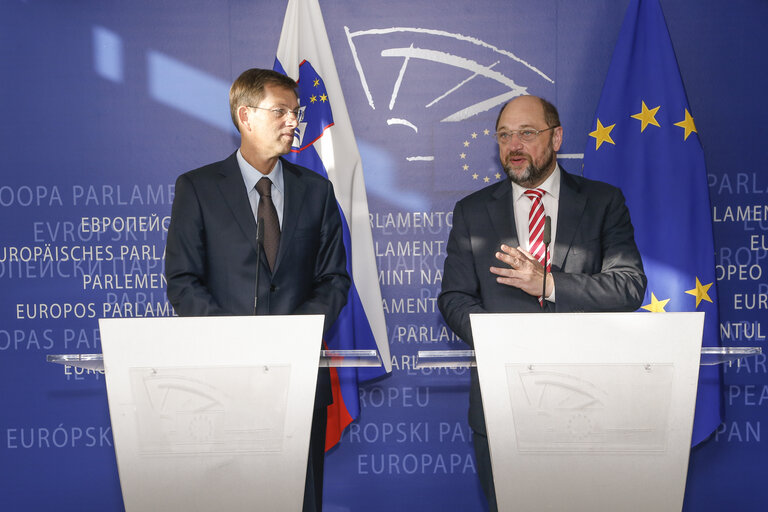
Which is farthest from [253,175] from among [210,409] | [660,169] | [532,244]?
[660,169]

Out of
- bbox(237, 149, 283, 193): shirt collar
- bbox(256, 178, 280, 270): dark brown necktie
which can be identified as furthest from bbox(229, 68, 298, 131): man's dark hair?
bbox(256, 178, 280, 270): dark brown necktie

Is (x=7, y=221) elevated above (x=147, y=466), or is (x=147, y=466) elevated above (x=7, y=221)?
(x=7, y=221)

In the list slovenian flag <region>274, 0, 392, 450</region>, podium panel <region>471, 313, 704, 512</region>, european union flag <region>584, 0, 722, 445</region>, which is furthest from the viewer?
slovenian flag <region>274, 0, 392, 450</region>

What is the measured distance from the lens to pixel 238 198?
2.44 m

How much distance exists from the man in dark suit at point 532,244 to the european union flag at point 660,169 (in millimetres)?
862

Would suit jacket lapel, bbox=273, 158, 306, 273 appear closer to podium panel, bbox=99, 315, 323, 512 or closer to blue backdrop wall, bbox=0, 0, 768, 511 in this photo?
podium panel, bbox=99, 315, 323, 512

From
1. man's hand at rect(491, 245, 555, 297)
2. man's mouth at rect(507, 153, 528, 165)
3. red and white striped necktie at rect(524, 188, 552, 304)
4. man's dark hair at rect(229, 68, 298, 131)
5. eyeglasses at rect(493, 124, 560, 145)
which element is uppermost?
man's dark hair at rect(229, 68, 298, 131)

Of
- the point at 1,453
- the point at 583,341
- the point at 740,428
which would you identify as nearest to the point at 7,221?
the point at 1,453

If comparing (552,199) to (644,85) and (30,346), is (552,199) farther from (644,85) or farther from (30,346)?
(30,346)

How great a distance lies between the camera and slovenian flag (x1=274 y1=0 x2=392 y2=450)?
3.46 meters

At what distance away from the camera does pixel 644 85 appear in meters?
3.45

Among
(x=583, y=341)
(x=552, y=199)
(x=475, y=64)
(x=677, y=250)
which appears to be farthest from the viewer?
(x=475, y=64)

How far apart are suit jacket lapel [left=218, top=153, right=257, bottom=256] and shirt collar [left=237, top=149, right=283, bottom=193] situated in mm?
26

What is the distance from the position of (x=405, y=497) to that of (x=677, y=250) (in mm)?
1818
